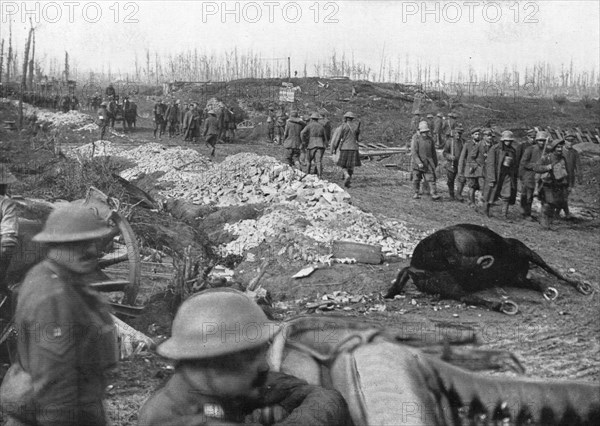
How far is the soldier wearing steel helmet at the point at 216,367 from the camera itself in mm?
2150

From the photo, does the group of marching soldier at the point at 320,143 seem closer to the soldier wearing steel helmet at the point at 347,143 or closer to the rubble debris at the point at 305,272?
the soldier wearing steel helmet at the point at 347,143

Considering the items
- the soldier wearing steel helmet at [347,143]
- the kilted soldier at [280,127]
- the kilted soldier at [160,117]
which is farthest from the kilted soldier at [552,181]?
the kilted soldier at [160,117]

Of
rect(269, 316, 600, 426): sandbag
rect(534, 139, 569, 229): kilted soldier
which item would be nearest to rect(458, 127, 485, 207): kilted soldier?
rect(534, 139, 569, 229): kilted soldier

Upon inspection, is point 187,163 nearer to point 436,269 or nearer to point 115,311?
point 436,269

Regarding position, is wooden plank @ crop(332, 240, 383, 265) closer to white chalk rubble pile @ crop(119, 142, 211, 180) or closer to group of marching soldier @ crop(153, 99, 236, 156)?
white chalk rubble pile @ crop(119, 142, 211, 180)

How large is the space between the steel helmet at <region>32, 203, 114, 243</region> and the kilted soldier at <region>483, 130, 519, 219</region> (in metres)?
10.6

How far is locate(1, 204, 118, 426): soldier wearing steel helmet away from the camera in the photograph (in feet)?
8.87

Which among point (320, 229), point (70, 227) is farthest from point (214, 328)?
point (320, 229)

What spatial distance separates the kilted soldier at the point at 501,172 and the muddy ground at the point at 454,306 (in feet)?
1.36

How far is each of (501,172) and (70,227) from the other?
1088cm

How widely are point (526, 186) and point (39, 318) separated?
11.1 metres

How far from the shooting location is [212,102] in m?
37.0

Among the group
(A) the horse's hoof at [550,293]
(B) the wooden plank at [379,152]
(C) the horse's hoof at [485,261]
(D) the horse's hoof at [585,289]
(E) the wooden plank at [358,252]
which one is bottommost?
(D) the horse's hoof at [585,289]

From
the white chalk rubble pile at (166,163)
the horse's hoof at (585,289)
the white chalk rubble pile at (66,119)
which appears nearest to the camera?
the horse's hoof at (585,289)
